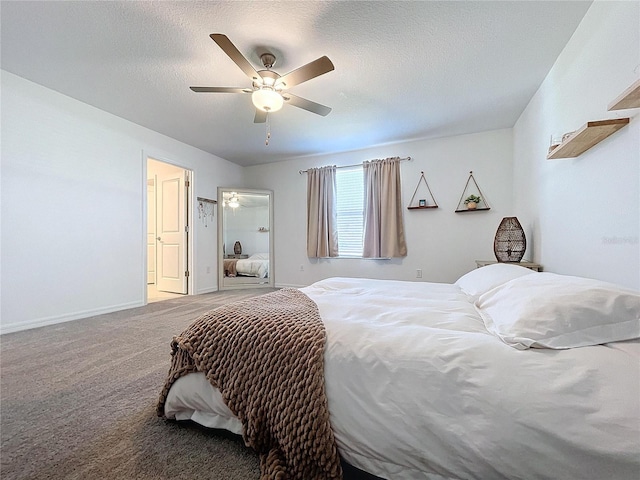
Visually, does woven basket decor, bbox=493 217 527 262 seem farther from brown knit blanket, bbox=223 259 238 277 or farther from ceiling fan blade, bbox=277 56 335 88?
brown knit blanket, bbox=223 259 238 277

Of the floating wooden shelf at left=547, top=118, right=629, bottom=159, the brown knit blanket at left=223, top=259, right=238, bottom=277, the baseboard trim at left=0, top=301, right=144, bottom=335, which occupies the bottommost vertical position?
the baseboard trim at left=0, top=301, right=144, bottom=335

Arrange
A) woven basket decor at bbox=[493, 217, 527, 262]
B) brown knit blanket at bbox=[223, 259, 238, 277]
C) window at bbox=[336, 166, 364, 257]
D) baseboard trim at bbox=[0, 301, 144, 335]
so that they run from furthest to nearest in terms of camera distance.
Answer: brown knit blanket at bbox=[223, 259, 238, 277] → window at bbox=[336, 166, 364, 257] → woven basket decor at bbox=[493, 217, 527, 262] → baseboard trim at bbox=[0, 301, 144, 335]

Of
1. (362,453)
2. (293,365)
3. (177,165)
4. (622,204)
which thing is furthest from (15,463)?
(177,165)

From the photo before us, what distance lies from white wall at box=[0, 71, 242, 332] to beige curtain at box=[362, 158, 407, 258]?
3.27 m

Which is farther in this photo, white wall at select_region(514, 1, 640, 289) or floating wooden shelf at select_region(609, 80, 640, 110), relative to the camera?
white wall at select_region(514, 1, 640, 289)

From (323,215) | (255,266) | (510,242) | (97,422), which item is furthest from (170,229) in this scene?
(510,242)

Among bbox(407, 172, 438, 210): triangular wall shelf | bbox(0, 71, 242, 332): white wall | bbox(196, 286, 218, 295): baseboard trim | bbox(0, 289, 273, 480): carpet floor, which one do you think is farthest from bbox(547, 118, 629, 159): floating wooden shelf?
bbox(196, 286, 218, 295): baseboard trim

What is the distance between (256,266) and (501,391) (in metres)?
5.01

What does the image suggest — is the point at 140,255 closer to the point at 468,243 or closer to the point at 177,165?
the point at 177,165

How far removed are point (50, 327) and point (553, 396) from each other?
13.2 feet

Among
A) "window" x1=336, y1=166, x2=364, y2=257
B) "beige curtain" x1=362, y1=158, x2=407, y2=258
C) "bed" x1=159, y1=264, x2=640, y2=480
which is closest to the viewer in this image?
"bed" x1=159, y1=264, x2=640, y2=480

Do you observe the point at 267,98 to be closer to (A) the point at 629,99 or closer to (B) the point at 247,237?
(A) the point at 629,99

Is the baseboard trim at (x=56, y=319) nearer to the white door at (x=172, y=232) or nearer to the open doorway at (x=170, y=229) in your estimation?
the open doorway at (x=170, y=229)

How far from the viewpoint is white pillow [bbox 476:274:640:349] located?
0.86 m
